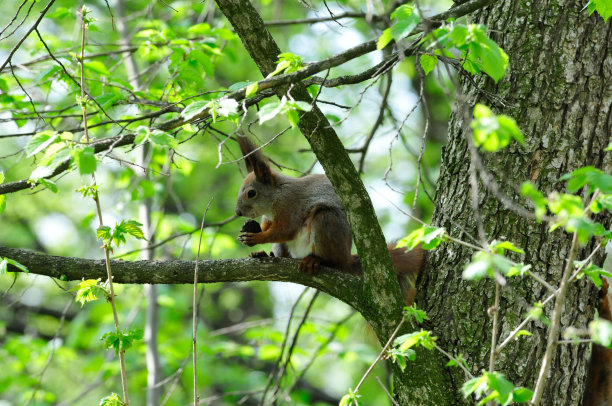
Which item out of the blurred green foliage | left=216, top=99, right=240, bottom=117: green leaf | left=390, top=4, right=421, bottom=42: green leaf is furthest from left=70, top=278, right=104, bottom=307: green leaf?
left=390, top=4, right=421, bottom=42: green leaf

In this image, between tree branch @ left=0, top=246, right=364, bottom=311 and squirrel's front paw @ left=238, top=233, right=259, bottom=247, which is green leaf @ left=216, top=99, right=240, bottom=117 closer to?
tree branch @ left=0, top=246, right=364, bottom=311

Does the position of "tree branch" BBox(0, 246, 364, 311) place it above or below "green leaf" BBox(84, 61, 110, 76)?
below

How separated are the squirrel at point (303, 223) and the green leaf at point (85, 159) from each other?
145cm

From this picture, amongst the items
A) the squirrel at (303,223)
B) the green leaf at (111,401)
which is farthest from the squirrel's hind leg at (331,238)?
the green leaf at (111,401)

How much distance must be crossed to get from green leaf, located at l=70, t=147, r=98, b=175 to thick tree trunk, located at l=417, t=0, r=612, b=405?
1510 mm

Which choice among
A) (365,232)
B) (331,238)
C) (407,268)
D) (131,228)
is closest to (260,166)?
(331,238)

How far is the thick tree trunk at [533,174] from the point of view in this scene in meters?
2.67

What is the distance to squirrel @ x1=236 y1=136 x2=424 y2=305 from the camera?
333 centimetres

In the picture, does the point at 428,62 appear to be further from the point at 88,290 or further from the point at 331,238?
the point at 88,290

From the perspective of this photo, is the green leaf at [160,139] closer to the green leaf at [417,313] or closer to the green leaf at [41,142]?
the green leaf at [41,142]

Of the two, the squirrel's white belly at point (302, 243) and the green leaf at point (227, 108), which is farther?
the squirrel's white belly at point (302, 243)

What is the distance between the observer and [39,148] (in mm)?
1939

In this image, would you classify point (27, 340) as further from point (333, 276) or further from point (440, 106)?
point (440, 106)

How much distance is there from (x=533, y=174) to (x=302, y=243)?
1.63 meters
